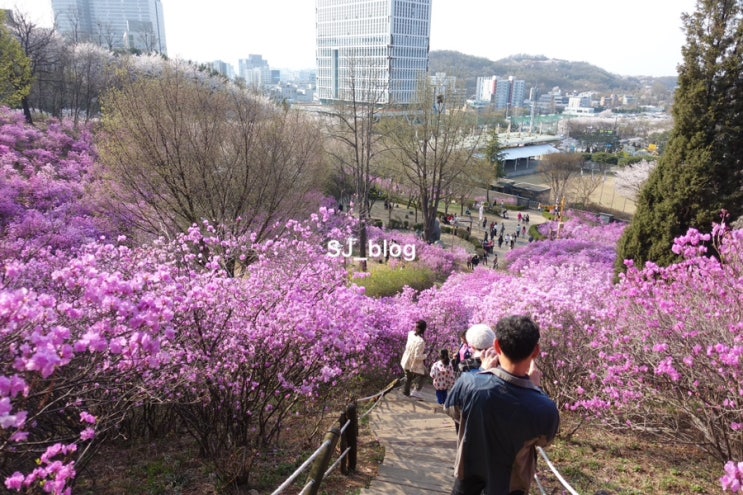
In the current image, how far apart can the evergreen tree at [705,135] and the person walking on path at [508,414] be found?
1004cm

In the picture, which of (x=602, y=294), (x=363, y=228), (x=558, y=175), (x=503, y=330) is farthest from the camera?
(x=558, y=175)

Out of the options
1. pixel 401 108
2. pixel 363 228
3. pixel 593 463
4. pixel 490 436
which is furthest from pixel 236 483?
pixel 401 108

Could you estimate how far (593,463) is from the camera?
5.36 m

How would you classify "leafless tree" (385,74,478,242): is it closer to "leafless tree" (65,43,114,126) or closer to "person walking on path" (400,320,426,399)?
"person walking on path" (400,320,426,399)

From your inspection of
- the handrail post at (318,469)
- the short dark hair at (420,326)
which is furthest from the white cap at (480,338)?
the short dark hair at (420,326)

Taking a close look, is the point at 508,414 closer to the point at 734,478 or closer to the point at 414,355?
the point at 734,478

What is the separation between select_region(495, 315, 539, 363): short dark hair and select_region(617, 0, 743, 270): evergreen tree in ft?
33.0

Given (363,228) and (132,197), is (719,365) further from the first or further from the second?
(363,228)

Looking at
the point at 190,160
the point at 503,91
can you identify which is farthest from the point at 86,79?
the point at 503,91

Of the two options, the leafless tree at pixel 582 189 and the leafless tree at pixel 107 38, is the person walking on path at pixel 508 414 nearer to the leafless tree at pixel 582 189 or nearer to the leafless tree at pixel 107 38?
the leafless tree at pixel 582 189

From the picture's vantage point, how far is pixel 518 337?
239cm

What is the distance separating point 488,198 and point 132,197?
32612 mm

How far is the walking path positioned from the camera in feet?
15.2

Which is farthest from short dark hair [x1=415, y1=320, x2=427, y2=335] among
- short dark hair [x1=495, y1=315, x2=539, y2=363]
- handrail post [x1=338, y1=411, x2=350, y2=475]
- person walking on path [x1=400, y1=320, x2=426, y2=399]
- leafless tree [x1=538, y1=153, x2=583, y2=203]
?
leafless tree [x1=538, y1=153, x2=583, y2=203]
